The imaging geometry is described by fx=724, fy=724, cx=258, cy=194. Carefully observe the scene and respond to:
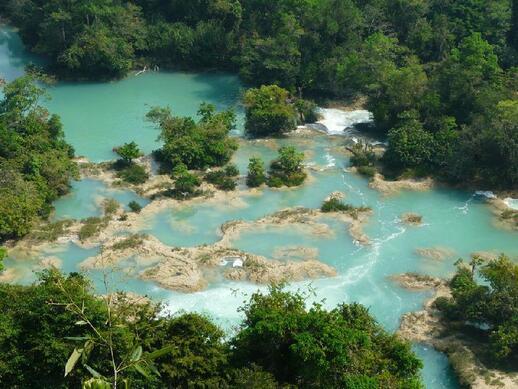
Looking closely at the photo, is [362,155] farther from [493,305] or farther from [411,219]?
[493,305]

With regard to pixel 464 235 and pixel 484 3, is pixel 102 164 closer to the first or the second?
pixel 464 235

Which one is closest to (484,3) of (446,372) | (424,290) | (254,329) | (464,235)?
(464,235)

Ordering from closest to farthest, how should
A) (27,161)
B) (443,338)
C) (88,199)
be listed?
(443,338), (27,161), (88,199)

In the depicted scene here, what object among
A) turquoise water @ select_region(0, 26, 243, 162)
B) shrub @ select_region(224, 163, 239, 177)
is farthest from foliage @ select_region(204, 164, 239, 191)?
turquoise water @ select_region(0, 26, 243, 162)

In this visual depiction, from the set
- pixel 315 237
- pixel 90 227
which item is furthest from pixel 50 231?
pixel 315 237

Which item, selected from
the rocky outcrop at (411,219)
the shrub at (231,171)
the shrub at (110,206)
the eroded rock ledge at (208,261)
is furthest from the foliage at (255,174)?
the rocky outcrop at (411,219)

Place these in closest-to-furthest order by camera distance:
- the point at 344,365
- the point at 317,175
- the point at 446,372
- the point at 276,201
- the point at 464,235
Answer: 1. the point at 344,365
2. the point at 446,372
3. the point at 464,235
4. the point at 276,201
5. the point at 317,175

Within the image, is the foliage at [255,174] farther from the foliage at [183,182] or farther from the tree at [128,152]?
the tree at [128,152]
